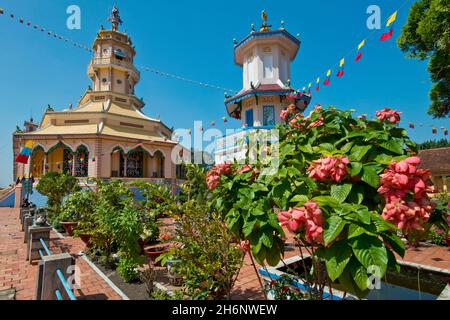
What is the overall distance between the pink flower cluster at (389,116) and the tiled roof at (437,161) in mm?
19117

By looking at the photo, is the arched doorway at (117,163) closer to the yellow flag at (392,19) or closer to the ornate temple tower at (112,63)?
the ornate temple tower at (112,63)

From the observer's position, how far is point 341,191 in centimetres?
173

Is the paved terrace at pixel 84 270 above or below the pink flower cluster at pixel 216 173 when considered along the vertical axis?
below

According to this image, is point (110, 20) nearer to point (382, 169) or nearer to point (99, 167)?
point (99, 167)

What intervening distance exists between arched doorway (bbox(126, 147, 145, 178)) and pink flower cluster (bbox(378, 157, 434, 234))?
2552 cm

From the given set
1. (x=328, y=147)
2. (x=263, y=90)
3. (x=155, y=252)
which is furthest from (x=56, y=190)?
(x=328, y=147)

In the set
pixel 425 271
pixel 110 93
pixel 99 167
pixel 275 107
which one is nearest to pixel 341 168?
pixel 425 271

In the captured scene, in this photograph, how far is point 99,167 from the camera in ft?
73.5

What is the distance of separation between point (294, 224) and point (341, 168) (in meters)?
0.55

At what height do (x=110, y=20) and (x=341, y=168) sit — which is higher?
(x=110, y=20)

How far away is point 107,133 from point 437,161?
28748mm

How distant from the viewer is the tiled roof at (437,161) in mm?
17609

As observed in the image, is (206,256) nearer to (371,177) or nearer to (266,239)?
(266,239)

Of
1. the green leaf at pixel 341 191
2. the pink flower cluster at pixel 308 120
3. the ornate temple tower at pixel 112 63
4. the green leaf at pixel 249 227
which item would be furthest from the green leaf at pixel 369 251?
the ornate temple tower at pixel 112 63
